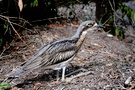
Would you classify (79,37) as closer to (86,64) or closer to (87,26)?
(87,26)

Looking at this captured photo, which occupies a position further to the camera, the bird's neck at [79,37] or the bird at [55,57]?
the bird's neck at [79,37]

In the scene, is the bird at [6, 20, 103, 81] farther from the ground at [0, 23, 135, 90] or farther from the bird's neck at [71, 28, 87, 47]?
the ground at [0, 23, 135, 90]

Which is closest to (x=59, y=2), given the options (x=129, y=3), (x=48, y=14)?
(x=48, y=14)

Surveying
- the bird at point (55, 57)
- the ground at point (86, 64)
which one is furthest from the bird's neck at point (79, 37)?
the ground at point (86, 64)

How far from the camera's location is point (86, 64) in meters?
5.89

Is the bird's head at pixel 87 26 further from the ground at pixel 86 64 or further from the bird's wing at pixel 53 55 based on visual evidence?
the ground at pixel 86 64

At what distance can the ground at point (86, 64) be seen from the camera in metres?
5.01

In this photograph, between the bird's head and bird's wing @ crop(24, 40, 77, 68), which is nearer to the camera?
bird's wing @ crop(24, 40, 77, 68)

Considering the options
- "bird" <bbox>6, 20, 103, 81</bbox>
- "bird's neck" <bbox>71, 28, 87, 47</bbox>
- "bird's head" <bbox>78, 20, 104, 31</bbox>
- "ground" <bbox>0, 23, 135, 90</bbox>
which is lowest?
"ground" <bbox>0, 23, 135, 90</bbox>

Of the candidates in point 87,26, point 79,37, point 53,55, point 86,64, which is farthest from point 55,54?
point 86,64

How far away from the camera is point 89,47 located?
22.5ft

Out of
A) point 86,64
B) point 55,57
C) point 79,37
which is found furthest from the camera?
point 86,64

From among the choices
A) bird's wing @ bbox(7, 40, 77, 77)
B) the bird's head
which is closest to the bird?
bird's wing @ bbox(7, 40, 77, 77)

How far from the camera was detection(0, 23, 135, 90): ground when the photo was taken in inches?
197
